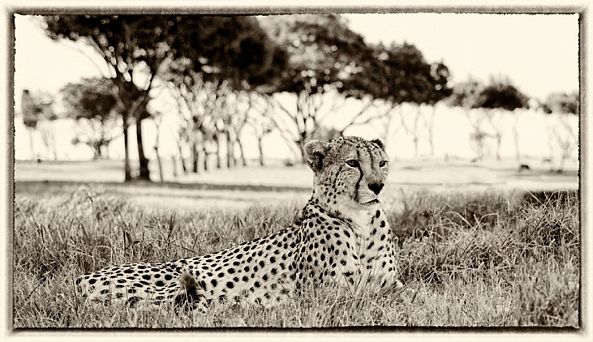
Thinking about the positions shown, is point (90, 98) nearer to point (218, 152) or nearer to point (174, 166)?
point (174, 166)

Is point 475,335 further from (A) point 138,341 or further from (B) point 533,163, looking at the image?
(A) point 138,341

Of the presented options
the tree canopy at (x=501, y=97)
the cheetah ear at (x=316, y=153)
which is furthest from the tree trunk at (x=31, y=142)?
the tree canopy at (x=501, y=97)

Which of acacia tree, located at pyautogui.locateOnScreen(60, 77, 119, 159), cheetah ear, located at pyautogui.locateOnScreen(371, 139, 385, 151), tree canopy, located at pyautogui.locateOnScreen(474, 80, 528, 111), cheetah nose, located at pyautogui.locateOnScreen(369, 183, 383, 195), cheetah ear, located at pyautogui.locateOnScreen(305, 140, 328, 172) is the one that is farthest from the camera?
acacia tree, located at pyautogui.locateOnScreen(60, 77, 119, 159)

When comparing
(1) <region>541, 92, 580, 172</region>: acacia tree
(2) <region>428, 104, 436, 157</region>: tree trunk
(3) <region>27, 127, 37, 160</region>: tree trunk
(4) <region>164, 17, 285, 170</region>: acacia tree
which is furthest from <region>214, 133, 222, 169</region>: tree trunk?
(1) <region>541, 92, 580, 172</region>: acacia tree

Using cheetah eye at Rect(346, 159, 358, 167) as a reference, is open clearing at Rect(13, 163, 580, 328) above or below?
below

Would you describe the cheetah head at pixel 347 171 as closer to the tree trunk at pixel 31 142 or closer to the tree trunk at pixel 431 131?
the tree trunk at pixel 431 131

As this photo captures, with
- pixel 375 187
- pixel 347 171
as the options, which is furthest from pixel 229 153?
pixel 375 187

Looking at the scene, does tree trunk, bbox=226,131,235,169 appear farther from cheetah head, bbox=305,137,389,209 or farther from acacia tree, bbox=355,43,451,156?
acacia tree, bbox=355,43,451,156

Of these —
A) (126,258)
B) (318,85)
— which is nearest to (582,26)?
(318,85)
